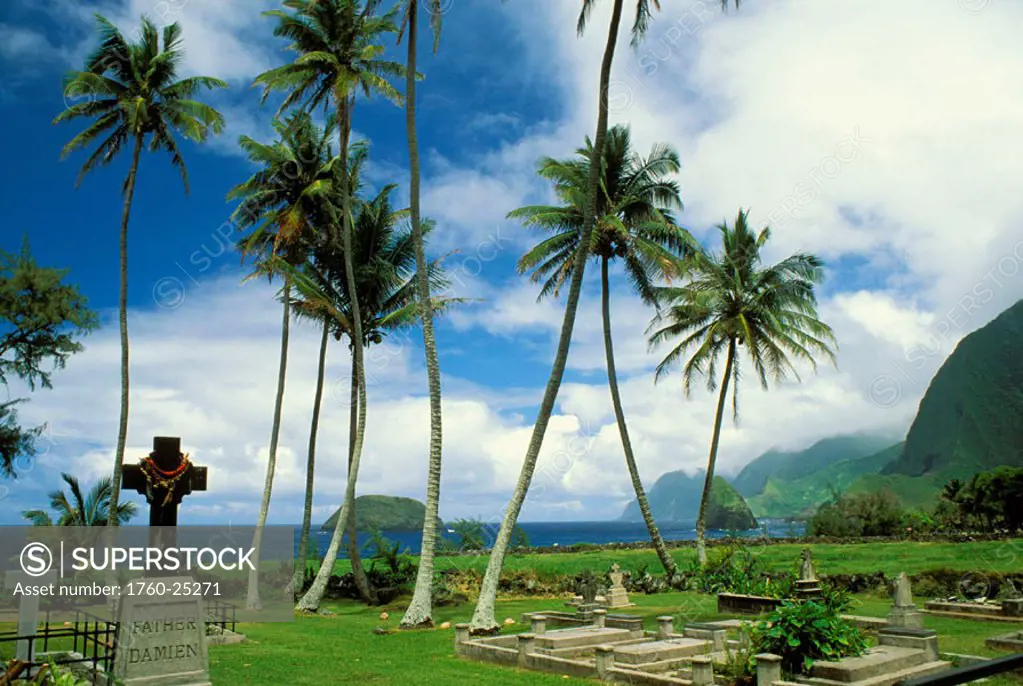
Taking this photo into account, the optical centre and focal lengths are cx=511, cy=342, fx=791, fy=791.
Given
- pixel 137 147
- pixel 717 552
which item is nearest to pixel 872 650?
pixel 717 552

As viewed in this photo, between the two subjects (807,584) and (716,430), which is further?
(716,430)

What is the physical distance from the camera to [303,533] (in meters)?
26.3

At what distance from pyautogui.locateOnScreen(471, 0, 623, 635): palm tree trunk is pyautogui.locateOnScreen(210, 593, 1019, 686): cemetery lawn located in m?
0.95

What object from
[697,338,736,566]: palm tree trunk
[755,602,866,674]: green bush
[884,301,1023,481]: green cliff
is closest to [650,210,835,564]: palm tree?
[697,338,736,566]: palm tree trunk

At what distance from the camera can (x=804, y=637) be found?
12.1m

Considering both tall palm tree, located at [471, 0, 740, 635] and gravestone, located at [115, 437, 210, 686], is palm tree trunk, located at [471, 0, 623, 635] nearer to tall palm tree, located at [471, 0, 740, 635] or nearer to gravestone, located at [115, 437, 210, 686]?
tall palm tree, located at [471, 0, 740, 635]

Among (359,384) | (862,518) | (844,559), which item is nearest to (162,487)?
(359,384)

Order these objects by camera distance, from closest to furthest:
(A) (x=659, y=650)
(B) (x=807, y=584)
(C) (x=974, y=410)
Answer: (A) (x=659, y=650)
(B) (x=807, y=584)
(C) (x=974, y=410)

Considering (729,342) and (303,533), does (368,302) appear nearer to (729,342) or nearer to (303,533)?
(303,533)

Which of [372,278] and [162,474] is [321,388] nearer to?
[372,278]

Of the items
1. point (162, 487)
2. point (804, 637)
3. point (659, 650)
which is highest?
point (162, 487)

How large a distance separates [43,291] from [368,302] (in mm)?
12559

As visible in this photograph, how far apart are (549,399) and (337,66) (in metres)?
12.1

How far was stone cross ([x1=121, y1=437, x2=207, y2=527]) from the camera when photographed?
1245 cm
